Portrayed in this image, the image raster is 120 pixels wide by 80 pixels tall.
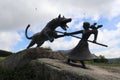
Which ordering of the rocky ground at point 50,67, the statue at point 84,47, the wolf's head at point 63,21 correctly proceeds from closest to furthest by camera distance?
the rocky ground at point 50,67 → the statue at point 84,47 → the wolf's head at point 63,21

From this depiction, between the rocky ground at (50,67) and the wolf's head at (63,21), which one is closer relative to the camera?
the rocky ground at (50,67)

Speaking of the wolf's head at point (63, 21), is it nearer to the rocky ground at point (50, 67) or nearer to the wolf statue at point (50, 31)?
the wolf statue at point (50, 31)

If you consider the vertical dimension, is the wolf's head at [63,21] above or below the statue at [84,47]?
above

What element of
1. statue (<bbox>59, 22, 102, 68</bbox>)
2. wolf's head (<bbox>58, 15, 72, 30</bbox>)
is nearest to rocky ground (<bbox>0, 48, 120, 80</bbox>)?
→ statue (<bbox>59, 22, 102, 68</bbox>)

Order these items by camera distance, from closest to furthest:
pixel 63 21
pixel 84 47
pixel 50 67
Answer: pixel 50 67, pixel 84 47, pixel 63 21

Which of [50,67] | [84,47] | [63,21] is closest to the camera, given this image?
[50,67]

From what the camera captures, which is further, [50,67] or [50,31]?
[50,31]

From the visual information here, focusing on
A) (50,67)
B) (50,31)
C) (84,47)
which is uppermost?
(50,31)

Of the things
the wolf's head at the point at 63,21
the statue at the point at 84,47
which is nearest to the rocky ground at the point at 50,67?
the statue at the point at 84,47

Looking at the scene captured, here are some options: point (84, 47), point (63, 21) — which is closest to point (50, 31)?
point (63, 21)

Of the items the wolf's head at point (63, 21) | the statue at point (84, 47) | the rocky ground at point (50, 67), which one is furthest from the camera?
the wolf's head at point (63, 21)

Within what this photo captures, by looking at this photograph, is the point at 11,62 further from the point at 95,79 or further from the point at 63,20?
the point at 95,79

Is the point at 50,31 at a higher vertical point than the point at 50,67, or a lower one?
higher

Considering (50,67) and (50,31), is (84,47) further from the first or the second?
(50,31)
